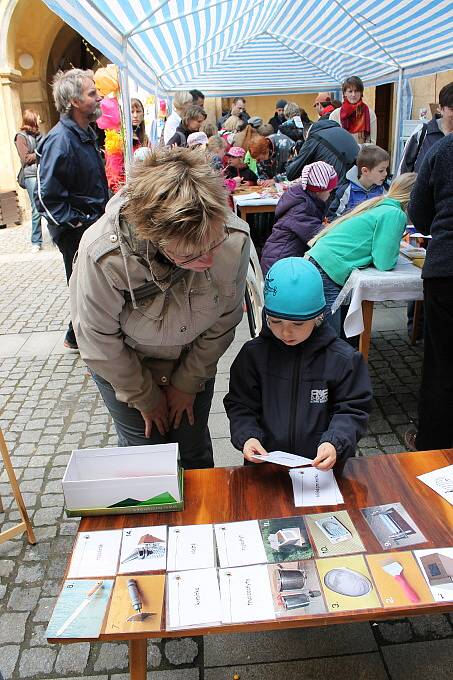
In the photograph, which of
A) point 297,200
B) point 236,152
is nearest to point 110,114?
point 236,152

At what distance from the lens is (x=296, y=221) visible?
4.03m

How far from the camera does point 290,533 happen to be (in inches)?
60.0

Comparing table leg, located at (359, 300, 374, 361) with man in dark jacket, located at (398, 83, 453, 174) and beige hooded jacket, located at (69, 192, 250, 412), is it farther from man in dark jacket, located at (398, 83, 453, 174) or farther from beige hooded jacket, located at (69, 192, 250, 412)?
man in dark jacket, located at (398, 83, 453, 174)

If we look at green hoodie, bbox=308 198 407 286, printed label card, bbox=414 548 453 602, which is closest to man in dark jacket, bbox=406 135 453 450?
green hoodie, bbox=308 198 407 286

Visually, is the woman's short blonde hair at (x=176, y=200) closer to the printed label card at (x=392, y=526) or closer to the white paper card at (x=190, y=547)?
the white paper card at (x=190, y=547)

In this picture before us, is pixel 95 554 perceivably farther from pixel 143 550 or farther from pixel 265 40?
pixel 265 40

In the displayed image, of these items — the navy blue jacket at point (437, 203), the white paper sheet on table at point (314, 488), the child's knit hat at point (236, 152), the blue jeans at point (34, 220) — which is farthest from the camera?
the blue jeans at point (34, 220)

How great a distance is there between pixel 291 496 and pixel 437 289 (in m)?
1.44

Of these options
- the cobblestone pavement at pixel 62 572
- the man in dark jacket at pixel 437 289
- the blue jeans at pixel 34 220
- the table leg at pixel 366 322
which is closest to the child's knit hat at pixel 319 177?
the table leg at pixel 366 322

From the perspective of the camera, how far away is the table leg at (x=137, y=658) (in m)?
1.43

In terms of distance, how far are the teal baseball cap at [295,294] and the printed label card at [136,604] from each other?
916 millimetres

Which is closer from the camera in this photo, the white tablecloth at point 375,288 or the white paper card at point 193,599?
the white paper card at point 193,599

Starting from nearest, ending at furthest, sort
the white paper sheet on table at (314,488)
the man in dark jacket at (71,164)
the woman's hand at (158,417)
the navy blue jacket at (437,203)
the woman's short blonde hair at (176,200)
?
1. the woman's short blonde hair at (176,200)
2. the white paper sheet on table at (314,488)
3. the woman's hand at (158,417)
4. the navy blue jacket at (437,203)
5. the man in dark jacket at (71,164)

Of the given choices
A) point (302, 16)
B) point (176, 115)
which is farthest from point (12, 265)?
point (302, 16)
